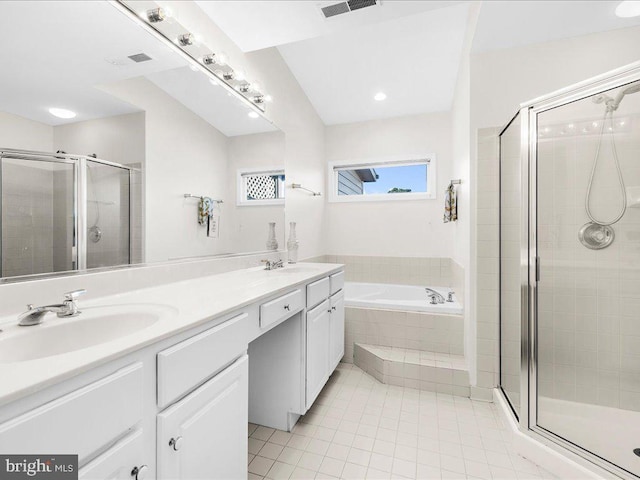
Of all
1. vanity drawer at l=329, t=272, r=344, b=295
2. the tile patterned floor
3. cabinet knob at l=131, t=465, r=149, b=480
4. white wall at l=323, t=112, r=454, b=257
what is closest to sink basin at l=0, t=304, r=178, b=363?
cabinet knob at l=131, t=465, r=149, b=480

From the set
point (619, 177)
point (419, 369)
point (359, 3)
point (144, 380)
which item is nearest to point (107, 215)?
point (144, 380)

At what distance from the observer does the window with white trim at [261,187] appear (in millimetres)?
2061

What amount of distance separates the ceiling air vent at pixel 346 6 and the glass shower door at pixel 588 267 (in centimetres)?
111

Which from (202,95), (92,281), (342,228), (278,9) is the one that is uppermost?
(278,9)

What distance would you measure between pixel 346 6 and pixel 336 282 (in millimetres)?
1692

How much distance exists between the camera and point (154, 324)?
80 cm

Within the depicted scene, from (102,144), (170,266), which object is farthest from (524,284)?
(102,144)

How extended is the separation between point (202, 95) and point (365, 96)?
6.50 ft

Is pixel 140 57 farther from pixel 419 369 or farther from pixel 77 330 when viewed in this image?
pixel 419 369

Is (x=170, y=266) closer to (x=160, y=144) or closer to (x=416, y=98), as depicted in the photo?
(x=160, y=144)

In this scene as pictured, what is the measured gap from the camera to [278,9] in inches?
63.5

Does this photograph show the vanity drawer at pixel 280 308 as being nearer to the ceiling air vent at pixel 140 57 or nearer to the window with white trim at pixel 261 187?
the window with white trim at pixel 261 187

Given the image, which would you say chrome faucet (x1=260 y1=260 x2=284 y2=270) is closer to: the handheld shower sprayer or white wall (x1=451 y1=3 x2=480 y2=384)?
white wall (x1=451 y1=3 x2=480 y2=384)

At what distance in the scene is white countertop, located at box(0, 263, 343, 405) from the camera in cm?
51
